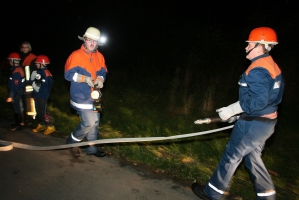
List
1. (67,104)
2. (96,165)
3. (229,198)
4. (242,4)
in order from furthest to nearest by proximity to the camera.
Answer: (242,4) < (67,104) < (96,165) < (229,198)

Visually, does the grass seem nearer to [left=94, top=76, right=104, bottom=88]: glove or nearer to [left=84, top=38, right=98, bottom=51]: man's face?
[left=94, top=76, right=104, bottom=88]: glove

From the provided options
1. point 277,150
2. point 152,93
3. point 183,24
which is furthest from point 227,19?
point 277,150

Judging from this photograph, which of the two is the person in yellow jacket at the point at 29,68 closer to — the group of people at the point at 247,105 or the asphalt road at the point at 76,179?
the asphalt road at the point at 76,179

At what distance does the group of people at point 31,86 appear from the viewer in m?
4.90

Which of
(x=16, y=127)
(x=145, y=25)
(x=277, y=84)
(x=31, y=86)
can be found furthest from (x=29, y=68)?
(x=145, y=25)

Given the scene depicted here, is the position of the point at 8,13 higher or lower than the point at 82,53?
higher

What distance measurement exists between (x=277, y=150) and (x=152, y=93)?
484 cm

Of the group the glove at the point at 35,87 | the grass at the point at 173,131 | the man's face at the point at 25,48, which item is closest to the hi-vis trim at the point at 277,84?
the grass at the point at 173,131

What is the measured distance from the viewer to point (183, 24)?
1315cm

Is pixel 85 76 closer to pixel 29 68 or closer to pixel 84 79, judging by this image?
pixel 84 79

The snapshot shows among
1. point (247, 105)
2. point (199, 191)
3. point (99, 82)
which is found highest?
point (99, 82)

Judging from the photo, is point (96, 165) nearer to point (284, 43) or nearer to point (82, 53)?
point (82, 53)

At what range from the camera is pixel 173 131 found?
580cm

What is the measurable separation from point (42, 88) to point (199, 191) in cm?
369
